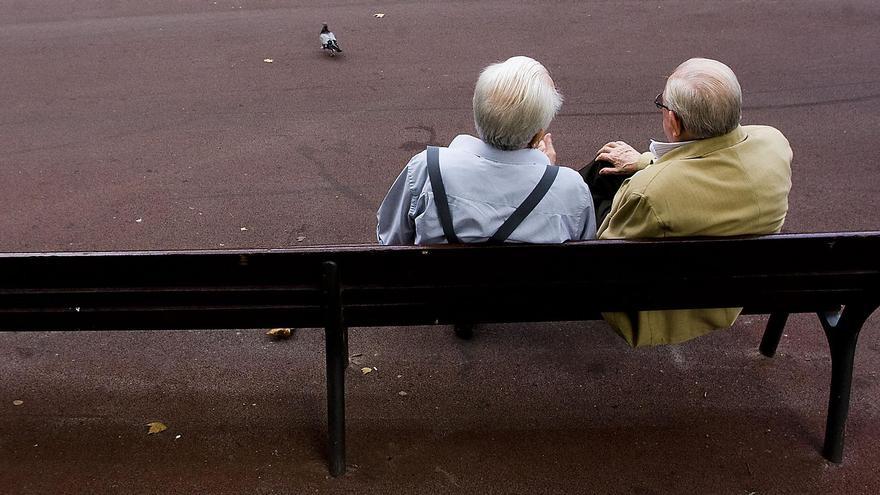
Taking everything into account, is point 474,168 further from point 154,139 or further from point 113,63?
point 113,63

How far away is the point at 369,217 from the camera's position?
17.8 feet

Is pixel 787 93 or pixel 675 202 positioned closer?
pixel 675 202

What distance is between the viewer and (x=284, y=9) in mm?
9469

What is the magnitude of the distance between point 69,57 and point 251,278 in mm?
6249

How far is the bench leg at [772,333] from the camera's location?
12.9ft

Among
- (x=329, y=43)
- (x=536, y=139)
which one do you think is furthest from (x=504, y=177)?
(x=329, y=43)

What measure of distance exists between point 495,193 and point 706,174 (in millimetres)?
773

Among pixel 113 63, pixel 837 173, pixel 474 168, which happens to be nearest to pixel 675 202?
pixel 474 168

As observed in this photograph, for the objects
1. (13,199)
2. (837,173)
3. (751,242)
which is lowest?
(13,199)

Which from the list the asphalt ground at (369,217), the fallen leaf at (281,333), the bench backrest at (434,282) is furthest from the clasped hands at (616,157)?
the fallen leaf at (281,333)

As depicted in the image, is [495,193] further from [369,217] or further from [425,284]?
[369,217]

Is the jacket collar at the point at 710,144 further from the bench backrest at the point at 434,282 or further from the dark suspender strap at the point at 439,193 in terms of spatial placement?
the dark suspender strap at the point at 439,193

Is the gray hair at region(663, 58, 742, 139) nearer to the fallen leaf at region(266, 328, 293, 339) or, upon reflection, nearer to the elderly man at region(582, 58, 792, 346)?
the elderly man at region(582, 58, 792, 346)

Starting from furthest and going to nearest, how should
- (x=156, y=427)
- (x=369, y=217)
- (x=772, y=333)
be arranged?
(x=369, y=217), (x=772, y=333), (x=156, y=427)
